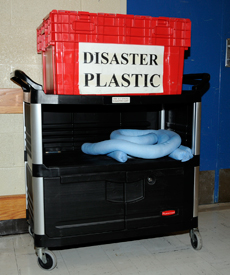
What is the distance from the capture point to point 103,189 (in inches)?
76.0

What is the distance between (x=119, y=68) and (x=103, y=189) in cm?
65

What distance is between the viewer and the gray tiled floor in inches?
74.2

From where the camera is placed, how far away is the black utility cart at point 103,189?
6.02ft

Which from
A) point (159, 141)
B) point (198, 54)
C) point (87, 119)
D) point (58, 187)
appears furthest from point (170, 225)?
point (198, 54)

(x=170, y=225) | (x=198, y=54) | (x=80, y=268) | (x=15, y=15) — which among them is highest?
(x=15, y=15)

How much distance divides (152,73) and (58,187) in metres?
0.78

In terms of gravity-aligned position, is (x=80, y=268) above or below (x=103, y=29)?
below

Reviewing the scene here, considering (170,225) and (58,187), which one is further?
(170,225)

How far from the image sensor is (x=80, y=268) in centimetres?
191

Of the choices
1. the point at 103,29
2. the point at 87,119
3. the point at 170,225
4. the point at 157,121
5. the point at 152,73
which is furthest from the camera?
the point at 157,121

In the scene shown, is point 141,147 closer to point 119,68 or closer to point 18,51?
point 119,68

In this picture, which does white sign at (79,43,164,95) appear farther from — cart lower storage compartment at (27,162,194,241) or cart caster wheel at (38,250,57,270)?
cart caster wheel at (38,250,57,270)

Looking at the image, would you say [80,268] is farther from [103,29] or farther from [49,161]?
[103,29]

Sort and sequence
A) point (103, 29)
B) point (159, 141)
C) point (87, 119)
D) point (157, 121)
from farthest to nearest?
point (157, 121) < point (87, 119) < point (159, 141) < point (103, 29)
